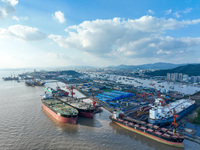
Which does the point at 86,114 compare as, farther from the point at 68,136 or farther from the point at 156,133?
the point at 156,133

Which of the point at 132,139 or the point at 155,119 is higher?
the point at 155,119

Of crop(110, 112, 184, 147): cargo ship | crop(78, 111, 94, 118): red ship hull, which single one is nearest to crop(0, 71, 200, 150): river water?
crop(110, 112, 184, 147): cargo ship

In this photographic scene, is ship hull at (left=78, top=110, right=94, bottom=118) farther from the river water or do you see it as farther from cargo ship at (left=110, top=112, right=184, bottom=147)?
cargo ship at (left=110, top=112, right=184, bottom=147)

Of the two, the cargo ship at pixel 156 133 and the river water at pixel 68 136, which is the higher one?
the cargo ship at pixel 156 133

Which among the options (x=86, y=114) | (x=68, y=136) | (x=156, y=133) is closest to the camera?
(x=156, y=133)

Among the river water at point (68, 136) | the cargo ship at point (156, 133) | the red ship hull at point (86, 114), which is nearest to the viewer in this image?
the river water at point (68, 136)

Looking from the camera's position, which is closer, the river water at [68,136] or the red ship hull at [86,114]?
the river water at [68,136]

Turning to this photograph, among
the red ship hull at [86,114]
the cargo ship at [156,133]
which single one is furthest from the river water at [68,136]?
the red ship hull at [86,114]

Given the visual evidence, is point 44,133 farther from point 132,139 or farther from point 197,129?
point 197,129

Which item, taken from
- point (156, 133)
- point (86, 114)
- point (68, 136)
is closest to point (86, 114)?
point (86, 114)

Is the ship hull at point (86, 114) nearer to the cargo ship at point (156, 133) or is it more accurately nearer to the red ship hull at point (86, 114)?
the red ship hull at point (86, 114)

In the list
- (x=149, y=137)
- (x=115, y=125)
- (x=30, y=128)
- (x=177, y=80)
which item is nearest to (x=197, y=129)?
(x=149, y=137)
